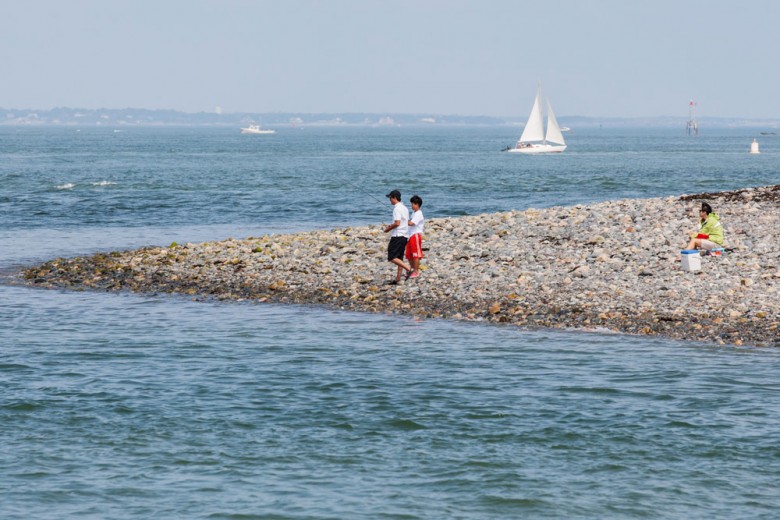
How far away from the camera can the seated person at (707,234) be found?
2275 cm

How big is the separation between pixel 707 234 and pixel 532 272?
375 cm

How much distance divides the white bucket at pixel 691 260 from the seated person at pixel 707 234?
111 centimetres

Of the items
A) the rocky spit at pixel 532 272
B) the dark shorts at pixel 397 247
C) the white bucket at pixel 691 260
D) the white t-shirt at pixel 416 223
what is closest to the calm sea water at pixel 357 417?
the rocky spit at pixel 532 272

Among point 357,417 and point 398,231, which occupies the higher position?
point 398,231

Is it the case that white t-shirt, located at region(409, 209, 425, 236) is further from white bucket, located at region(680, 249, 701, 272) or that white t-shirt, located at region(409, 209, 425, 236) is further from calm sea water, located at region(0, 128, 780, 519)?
white bucket, located at region(680, 249, 701, 272)

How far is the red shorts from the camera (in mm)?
22406

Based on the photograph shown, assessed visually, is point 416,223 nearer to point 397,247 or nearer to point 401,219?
point 401,219

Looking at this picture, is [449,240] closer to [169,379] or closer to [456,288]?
[456,288]

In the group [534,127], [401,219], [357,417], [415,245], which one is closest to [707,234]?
[415,245]

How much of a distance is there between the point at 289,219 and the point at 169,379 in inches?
1103

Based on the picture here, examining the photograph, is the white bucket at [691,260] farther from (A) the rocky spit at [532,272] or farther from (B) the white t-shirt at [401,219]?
(B) the white t-shirt at [401,219]

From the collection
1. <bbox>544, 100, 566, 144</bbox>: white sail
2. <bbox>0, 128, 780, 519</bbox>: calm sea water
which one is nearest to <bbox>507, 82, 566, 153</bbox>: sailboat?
<bbox>544, 100, 566, 144</bbox>: white sail

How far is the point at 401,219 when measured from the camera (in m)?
21.9

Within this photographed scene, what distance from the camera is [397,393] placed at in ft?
50.1
